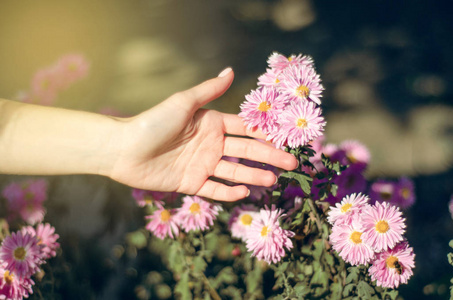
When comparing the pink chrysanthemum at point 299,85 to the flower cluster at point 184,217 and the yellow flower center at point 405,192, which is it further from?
the yellow flower center at point 405,192

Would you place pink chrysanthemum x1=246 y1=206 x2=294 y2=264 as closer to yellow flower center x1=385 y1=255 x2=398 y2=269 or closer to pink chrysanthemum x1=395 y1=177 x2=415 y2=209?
yellow flower center x1=385 y1=255 x2=398 y2=269

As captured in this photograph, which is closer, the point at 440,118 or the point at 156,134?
the point at 156,134

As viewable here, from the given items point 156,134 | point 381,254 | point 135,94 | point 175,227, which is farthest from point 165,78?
point 381,254

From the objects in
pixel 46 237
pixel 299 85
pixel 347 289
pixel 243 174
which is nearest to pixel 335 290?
pixel 347 289

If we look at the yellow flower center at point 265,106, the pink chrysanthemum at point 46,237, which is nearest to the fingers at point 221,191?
the yellow flower center at point 265,106

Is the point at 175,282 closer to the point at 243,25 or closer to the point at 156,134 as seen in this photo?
the point at 156,134

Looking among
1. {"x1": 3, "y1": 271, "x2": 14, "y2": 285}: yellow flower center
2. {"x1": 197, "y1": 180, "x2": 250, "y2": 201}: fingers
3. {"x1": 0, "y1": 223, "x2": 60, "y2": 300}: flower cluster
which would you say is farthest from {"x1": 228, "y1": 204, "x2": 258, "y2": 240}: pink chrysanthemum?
{"x1": 3, "y1": 271, "x2": 14, "y2": 285}: yellow flower center

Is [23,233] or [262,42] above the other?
[262,42]
